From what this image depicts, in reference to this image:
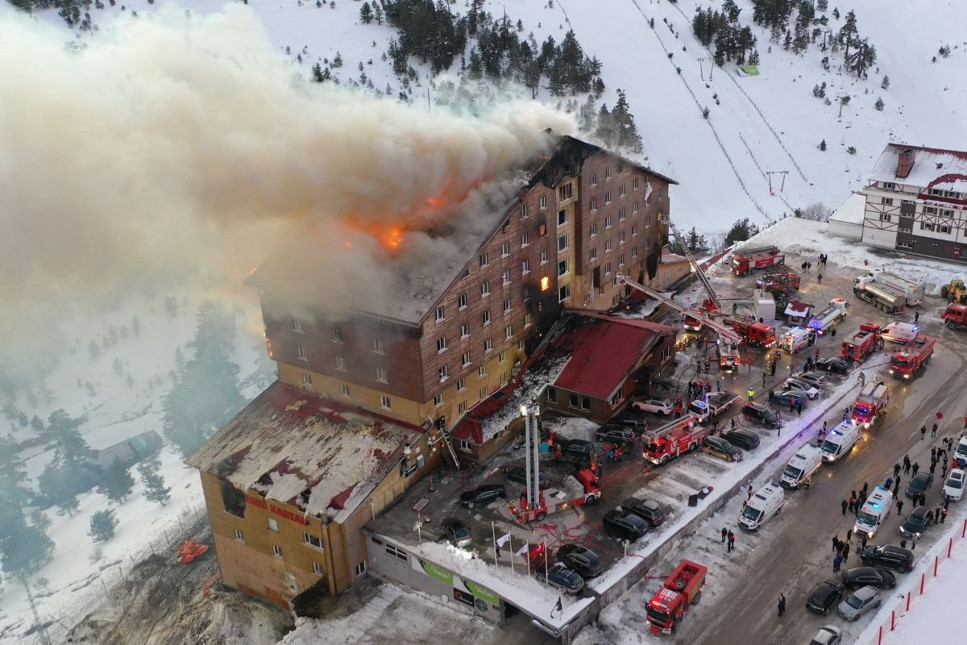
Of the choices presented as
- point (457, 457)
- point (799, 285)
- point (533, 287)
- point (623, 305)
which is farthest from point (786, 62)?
point (457, 457)

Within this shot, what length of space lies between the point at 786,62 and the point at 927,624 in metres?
117

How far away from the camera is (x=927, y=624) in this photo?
115 feet

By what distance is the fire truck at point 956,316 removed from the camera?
2395 inches

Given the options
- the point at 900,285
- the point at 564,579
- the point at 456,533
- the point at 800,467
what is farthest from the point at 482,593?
the point at 900,285

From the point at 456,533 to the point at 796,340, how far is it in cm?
2945

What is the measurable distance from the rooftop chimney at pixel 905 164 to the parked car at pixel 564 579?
52268 mm

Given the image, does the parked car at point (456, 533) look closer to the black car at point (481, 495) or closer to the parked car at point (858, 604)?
the black car at point (481, 495)

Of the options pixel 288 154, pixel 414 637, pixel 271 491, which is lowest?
pixel 414 637

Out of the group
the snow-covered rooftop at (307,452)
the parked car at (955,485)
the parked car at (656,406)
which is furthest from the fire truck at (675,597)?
the snow-covered rooftop at (307,452)

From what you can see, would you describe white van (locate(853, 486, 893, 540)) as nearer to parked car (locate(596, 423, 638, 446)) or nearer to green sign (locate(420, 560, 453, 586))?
parked car (locate(596, 423, 638, 446))

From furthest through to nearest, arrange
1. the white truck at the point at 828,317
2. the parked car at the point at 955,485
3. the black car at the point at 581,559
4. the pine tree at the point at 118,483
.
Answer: the pine tree at the point at 118,483, the white truck at the point at 828,317, the parked car at the point at 955,485, the black car at the point at 581,559

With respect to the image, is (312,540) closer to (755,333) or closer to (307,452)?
(307,452)

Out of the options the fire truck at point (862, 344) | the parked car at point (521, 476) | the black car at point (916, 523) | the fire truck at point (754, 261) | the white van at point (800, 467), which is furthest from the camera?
the fire truck at point (754, 261)

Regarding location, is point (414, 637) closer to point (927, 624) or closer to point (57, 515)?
point (927, 624)
